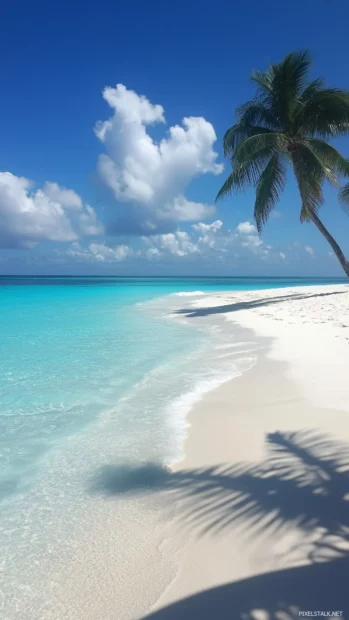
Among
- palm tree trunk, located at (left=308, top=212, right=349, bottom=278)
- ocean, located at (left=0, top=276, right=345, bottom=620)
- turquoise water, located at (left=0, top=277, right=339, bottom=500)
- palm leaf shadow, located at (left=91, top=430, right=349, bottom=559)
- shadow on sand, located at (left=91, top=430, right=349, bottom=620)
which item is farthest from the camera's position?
palm tree trunk, located at (left=308, top=212, right=349, bottom=278)

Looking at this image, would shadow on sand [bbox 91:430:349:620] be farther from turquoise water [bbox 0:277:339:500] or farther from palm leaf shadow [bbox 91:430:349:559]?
turquoise water [bbox 0:277:339:500]

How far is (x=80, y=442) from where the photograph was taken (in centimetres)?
397

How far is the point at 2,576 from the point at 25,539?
32cm

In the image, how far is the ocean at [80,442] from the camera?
2240 mm

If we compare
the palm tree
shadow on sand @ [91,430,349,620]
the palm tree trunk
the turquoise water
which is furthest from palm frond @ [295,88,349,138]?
shadow on sand @ [91,430,349,620]

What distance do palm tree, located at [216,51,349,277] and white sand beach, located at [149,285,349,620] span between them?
13.1 m

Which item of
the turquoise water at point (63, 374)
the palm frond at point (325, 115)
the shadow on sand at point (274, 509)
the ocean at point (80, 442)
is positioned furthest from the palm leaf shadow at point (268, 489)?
the palm frond at point (325, 115)

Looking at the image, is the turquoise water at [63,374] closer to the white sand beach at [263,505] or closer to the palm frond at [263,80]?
the white sand beach at [263,505]

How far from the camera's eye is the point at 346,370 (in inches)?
231

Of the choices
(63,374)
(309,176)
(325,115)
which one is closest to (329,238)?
(309,176)

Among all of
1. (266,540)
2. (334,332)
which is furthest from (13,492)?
(334,332)

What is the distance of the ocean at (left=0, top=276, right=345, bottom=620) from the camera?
2.24 m

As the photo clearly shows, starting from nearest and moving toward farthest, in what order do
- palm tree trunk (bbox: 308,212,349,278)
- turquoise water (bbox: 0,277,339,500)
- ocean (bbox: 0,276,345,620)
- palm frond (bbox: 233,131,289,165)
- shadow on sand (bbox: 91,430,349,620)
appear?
shadow on sand (bbox: 91,430,349,620) < ocean (bbox: 0,276,345,620) < turquoise water (bbox: 0,277,339,500) < palm frond (bbox: 233,131,289,165) < palm tree trunk (bbox: 308,212,349,278)

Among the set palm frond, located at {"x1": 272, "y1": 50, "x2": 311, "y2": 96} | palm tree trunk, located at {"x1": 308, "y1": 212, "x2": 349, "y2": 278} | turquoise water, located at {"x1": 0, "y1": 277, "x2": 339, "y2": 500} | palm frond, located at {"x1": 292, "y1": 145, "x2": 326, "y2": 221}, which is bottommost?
turquoise water, located at {"x1": 0, "y1": 277, "x2": 339, "y2": 500}
